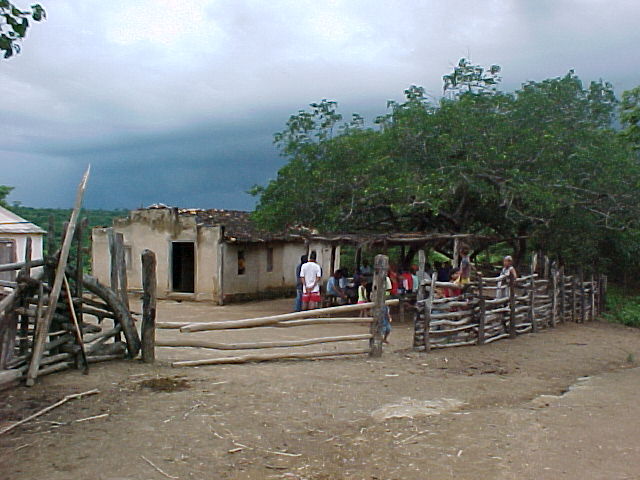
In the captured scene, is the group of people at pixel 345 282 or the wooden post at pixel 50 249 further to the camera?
the group of people at pixel 345 282

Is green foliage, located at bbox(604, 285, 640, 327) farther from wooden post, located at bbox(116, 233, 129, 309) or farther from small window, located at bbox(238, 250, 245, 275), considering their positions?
wooden post, located at bbox(116, 233, 129, 309)

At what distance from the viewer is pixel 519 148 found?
562 inches

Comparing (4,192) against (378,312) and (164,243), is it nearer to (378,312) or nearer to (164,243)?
(164,243)

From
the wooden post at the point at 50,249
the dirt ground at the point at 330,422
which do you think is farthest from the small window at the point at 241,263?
the wooden post at the point at 50,249

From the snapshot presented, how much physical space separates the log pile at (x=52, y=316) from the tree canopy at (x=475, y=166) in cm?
743

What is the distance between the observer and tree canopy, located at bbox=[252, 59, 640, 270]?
14.2 metres

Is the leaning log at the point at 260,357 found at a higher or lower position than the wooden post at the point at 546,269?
lower

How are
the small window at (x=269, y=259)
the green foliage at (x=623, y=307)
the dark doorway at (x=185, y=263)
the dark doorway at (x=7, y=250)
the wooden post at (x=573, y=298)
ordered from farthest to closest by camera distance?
the dark doorway at (x=185, y=263), the small window at (x=269, y=259), the dark doorway at (x=7, y=250), the green foliage at (x=623, y=307), the wooden post at (x=573, y=298)

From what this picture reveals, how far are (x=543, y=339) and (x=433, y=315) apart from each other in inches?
125

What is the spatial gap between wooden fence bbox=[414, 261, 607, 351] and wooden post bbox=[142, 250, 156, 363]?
382 centimetres

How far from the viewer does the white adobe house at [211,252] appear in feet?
61.9

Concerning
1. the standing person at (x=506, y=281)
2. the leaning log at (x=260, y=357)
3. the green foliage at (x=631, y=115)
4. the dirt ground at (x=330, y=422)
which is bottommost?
the dirt ground at (x=330, y=422)

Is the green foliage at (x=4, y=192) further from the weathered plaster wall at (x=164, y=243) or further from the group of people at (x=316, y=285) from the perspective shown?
the group of people at (x=316, y=285)

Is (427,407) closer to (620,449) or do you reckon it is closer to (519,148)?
(620,449)
